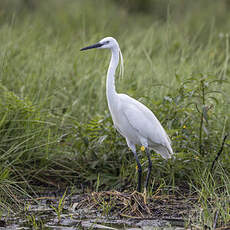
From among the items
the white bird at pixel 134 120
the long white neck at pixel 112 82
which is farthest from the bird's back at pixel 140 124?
the long white neck at pixel 112 82

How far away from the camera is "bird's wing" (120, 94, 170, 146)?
4.79 meters

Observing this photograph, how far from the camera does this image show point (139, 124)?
4.85 m

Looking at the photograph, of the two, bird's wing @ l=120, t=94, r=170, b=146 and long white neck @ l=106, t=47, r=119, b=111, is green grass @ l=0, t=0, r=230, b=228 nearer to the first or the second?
bird's wing @ l=120, t=94, r=170, b=146

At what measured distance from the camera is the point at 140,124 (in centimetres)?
485

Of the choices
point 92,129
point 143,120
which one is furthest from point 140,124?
point 92,129

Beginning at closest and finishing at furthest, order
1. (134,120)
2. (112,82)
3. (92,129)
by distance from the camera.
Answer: (112,82)
(134,120)
(92,129)

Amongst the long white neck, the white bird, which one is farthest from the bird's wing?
the long white neck

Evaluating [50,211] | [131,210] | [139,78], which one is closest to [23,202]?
[50,211]

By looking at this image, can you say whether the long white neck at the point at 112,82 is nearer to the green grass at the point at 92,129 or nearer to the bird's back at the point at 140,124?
the bird's back at the point at 140,124

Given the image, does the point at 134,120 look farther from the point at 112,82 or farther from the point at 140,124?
the point at 112,82

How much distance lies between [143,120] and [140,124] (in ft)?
0.17

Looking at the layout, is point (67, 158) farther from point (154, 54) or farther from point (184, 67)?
point (154, 54)

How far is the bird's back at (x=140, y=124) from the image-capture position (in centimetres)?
479

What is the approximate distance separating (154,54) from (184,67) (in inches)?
92.6
